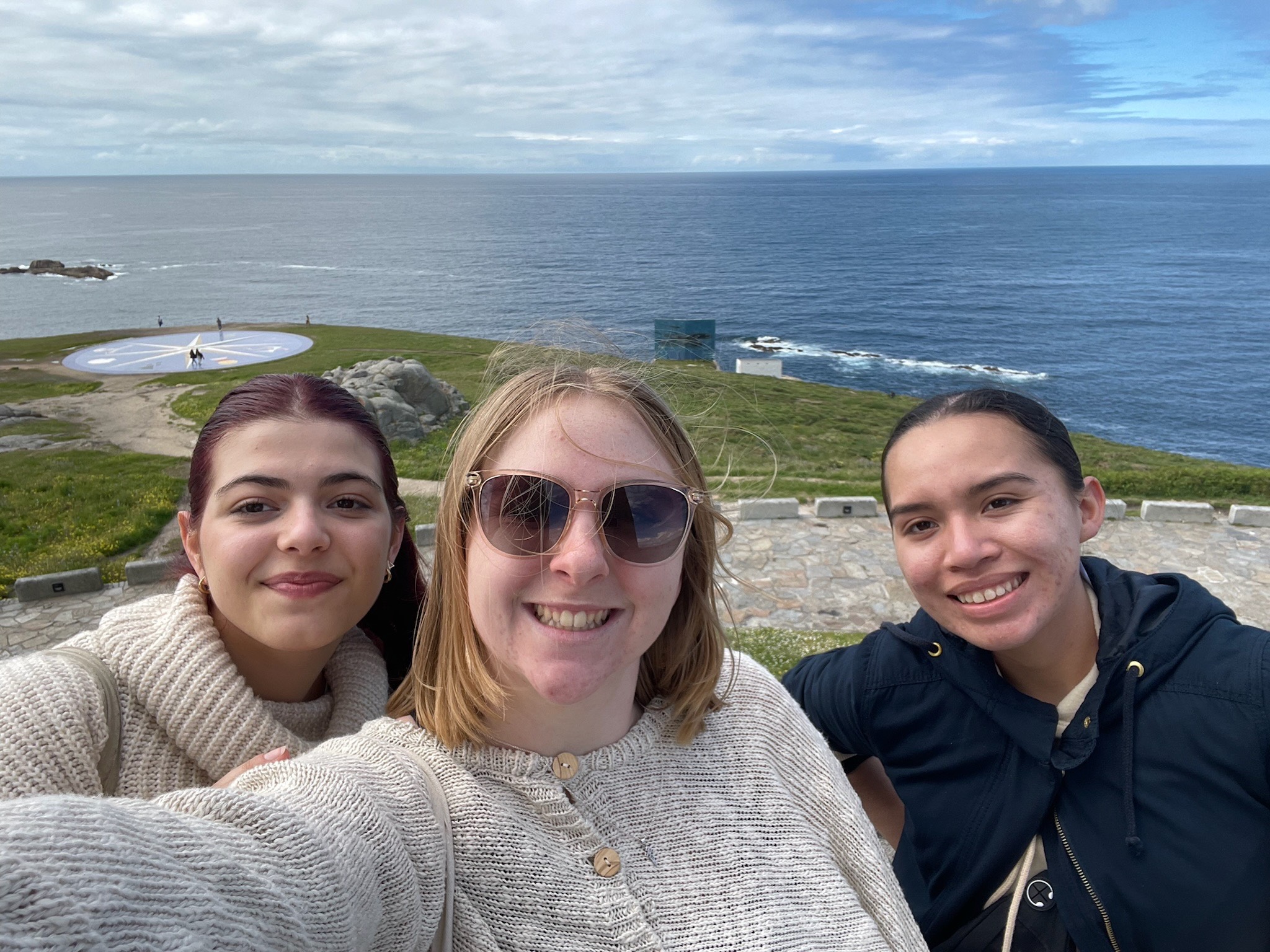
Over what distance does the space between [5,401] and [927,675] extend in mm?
34894

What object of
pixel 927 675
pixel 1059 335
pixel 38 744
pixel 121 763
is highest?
pixel 38 744

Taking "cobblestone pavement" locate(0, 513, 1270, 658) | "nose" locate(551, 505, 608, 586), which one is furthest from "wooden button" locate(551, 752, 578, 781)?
"cobblestone pavement" locate(0, 513, 1270, 658)

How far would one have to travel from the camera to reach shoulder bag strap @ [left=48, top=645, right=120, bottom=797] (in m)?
2.19

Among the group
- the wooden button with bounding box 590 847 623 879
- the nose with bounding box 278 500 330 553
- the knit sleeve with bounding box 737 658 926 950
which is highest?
the nose with bounding box 278 500 330 553

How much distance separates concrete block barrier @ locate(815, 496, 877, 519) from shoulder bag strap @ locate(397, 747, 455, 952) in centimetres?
1395

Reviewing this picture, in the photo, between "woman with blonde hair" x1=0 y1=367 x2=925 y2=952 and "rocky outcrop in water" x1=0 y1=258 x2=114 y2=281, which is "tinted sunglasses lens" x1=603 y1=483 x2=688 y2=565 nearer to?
"woman with blonde hair" x1=0 y1=367 x2=925 y2=952

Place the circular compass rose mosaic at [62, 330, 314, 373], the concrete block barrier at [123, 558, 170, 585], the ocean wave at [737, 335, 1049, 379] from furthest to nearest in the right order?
the ocean wave at [737, 335, 1049, 379] → the circular compass rose mosaic at [62, 330, 314, 373] → the concrete block barrier at [123, 558, 170, 585]

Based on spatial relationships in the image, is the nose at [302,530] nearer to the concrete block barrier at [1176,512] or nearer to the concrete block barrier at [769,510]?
the concrete block barrier at [769,510]

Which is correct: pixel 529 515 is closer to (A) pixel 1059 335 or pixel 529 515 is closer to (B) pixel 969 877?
(B) pixel 969 877

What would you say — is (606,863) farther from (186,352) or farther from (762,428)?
(186,352)

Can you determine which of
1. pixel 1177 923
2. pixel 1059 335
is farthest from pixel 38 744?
pixel 1059 335

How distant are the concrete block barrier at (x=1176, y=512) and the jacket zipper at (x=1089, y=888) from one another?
1421cm

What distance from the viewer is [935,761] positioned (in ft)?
10.8

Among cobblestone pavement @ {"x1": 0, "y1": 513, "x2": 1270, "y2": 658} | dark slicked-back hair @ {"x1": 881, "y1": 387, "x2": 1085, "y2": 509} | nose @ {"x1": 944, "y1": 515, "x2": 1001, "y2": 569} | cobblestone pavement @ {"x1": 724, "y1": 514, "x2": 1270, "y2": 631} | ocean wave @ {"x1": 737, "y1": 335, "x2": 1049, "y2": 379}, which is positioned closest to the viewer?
nose @ {"x1": 944, "y1": 515, "x2": 1001, "y2": 569}
